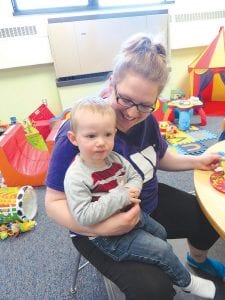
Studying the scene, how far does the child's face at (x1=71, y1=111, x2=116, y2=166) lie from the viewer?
0.66 meters

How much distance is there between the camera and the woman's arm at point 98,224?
2.25 feet

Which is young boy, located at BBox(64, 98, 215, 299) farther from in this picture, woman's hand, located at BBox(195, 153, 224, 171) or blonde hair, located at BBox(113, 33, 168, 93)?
woman's hand, located at BBox(195, 153, 224, 171)

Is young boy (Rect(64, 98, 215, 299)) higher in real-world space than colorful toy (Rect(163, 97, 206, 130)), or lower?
higher

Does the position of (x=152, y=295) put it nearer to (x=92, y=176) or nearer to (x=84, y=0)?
(x=92, y=176)

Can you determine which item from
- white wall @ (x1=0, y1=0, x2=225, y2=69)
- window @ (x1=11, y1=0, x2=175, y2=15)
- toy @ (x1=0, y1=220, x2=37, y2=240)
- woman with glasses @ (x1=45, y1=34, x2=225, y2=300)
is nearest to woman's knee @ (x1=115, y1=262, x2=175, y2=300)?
woman with glasses @ (x1=45, y1=34, x2=225, y2=300)

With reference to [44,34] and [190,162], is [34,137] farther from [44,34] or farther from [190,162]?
[190,162]

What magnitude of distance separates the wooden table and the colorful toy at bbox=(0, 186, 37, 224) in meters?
1.06

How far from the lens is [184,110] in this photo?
255 centimetres

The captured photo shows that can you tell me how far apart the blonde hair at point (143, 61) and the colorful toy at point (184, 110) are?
1880 millimetres

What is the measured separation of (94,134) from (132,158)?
0.18 metres

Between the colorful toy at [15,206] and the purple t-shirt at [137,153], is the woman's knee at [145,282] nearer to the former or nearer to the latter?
the purple t-shirt at [137,153]

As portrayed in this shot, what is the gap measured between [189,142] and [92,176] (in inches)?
69.9

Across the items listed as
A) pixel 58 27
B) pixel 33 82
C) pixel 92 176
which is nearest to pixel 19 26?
pixel 58 27

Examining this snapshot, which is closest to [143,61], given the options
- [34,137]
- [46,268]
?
[46,268]
